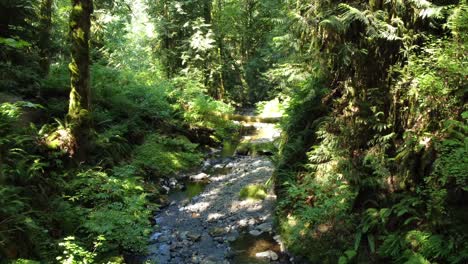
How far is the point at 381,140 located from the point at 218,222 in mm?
4457

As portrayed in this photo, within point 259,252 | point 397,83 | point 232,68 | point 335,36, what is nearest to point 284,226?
point 259,252

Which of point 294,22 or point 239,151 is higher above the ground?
point 294,22

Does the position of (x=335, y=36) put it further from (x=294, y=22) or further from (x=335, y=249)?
(x=335, y=249)

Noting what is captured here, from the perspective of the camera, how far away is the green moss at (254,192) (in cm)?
1016

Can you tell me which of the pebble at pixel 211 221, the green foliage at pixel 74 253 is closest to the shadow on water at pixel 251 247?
the pebble at pixel 211 221

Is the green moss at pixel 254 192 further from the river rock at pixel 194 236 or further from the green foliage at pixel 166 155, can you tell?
the green foliage at pixel 166 155

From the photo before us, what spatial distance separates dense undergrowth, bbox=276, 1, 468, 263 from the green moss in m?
1.32

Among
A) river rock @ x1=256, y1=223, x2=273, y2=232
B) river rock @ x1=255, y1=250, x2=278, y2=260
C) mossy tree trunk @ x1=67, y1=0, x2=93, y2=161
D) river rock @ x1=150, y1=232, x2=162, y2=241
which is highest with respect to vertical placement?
mossy tree trunk @ x1=67, y1=0, x2=93, y2=161

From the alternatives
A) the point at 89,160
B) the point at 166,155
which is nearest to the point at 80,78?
the point at 89,160

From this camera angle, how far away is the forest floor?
7.39m

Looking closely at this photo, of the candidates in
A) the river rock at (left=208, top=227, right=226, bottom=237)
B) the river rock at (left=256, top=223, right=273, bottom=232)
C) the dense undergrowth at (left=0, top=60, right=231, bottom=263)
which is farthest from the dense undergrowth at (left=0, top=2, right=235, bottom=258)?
the river rock at (left=256, top=223, right=273, bottom=232)

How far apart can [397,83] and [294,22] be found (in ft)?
8.40

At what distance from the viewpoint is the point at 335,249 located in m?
6.34

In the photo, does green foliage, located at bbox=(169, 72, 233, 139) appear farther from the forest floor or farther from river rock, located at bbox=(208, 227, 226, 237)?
river rock, located at bbox=(208, 227, 226, 237)
